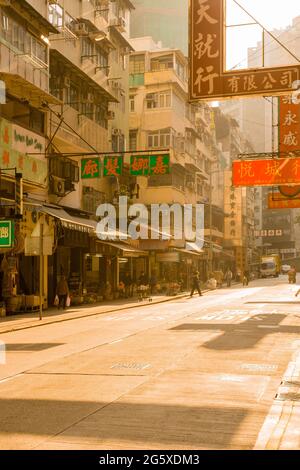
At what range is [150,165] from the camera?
2472 cm

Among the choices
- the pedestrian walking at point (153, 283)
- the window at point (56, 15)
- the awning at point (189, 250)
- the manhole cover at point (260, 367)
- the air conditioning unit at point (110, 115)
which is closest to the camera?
the manhole cover at point (260, 367)

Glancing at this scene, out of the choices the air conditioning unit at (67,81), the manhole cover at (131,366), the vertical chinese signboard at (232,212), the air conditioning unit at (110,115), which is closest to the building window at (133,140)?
the air conditioning unit at (110,115)

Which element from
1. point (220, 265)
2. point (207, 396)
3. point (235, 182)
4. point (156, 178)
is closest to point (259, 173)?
point (235, 182)

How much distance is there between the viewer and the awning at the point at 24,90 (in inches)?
963

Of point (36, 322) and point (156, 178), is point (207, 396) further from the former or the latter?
point (156, 178)

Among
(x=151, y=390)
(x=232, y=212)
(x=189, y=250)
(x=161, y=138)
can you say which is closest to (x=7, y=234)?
(x=151, y=390)

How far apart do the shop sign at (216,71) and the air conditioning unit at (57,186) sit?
1631 centimetres

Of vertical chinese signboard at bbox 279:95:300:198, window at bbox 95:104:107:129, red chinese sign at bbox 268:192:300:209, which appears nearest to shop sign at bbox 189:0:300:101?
vertical chinese signboard at bbox 279:95:300:198

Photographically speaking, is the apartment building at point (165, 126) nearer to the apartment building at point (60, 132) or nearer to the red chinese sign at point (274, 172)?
the apartment building at point (60, 132)

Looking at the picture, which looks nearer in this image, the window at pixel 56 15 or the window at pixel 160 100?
the window at pixel 56 15

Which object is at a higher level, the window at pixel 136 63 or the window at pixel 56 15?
the window at pixel 136 63

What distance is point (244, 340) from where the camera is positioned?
52.1ft

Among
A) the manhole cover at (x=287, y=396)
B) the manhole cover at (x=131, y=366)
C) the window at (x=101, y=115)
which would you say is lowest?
the manhole cover at (x=131, y=366)

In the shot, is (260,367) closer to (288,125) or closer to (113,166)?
(113,166)
